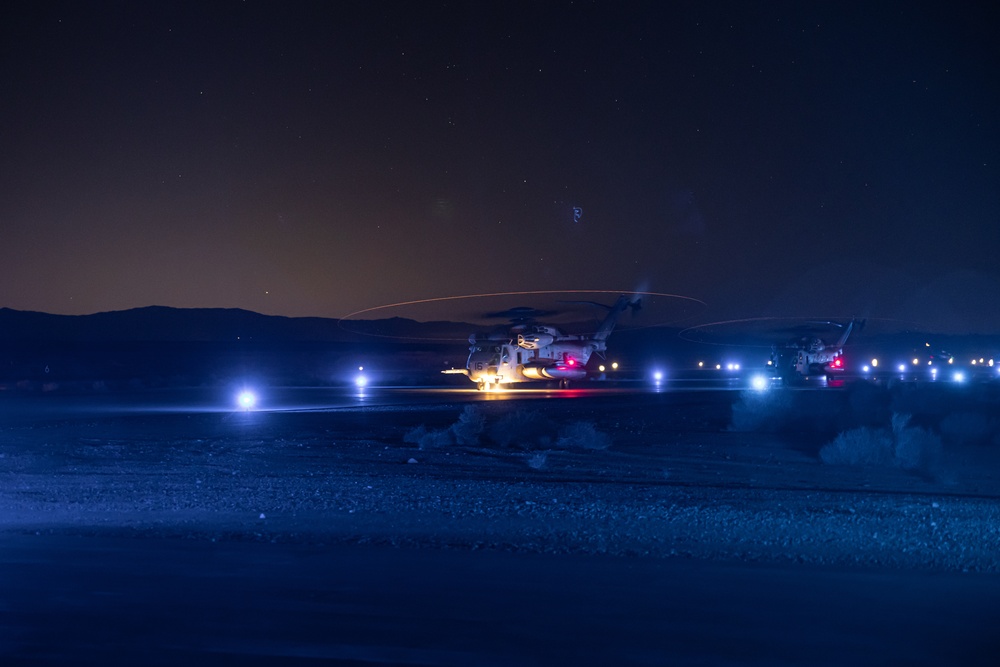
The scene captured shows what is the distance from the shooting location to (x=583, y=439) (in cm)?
2070

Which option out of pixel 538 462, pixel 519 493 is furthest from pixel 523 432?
pixel 519 493

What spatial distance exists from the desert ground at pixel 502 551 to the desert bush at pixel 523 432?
76 centimetres

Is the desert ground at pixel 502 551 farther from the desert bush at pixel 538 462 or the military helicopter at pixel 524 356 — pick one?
the military helicopter at pixel 524 356

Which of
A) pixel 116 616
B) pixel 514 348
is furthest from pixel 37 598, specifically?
pixel 514 348

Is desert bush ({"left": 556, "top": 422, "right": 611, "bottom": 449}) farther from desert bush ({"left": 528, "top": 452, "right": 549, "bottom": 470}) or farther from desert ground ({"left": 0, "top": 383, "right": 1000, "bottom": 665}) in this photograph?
desert bush ({"left": 528, "top": 452, "right": 549, "bottom": 470})

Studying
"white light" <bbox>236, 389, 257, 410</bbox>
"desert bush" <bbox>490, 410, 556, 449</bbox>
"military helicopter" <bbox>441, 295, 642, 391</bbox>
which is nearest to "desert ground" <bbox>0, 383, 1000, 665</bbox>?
"desert bush" <bbox>490, 410, 556, 449</bbox>

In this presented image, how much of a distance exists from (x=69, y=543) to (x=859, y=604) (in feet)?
24.8

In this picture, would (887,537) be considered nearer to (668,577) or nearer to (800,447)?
(668,577)

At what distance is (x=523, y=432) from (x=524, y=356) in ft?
94.3

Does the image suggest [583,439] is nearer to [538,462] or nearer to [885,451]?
[538,462]

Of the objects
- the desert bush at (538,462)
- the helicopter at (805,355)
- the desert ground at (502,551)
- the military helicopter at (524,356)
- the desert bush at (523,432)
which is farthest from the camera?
the helicopter at (805,355)

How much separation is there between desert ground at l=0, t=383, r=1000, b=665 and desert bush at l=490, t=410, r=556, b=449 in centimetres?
76

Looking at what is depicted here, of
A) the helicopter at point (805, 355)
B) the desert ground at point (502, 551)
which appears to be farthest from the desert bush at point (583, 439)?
the helicopter at point (805, 355)

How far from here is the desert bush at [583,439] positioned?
20.5 m
